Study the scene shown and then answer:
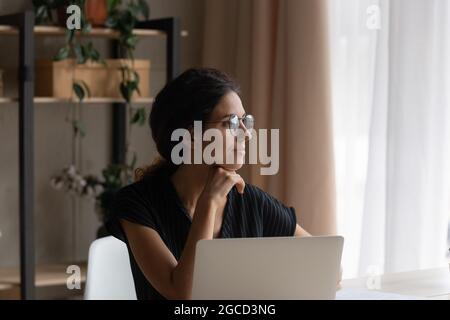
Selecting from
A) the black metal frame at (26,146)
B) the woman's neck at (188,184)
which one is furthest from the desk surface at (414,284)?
the black metal frame at (26,146)

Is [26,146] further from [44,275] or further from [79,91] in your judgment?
[44,275]

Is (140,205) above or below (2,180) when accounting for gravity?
above

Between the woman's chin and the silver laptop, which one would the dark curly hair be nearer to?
the woman's chin

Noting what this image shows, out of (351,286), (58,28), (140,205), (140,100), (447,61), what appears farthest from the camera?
(140,100)

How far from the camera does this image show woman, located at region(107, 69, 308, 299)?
167 cm

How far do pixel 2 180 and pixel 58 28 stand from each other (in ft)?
2.25

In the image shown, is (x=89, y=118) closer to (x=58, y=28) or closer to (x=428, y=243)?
(x=58, y=28)

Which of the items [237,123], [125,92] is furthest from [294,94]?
[237,123]

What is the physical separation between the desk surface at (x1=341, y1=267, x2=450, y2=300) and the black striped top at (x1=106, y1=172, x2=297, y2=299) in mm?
204

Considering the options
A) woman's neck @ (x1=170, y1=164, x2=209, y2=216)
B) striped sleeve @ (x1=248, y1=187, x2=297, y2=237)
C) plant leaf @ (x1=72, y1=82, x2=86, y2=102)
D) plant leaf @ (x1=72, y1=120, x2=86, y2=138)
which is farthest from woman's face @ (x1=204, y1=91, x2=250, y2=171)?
plant leaf @ (x1=72, y1=120, x2=86, y2=138)

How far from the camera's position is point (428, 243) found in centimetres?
267

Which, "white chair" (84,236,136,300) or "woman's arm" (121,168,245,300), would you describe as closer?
"woman's arm" (121,168,245,300)

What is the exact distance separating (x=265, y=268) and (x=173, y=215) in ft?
1.73

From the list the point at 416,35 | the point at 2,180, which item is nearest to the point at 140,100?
the point at 2,180
